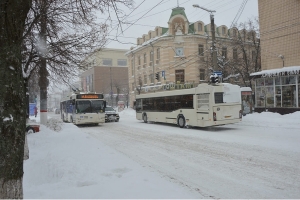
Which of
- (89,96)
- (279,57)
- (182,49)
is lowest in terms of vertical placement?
(89,96)

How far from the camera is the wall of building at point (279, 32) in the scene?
2167 cm

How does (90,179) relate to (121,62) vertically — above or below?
below

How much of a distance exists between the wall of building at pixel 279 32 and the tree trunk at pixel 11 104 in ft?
75.7

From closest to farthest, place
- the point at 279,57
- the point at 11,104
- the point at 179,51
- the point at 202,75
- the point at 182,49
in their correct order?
the point at 11,104 → the point at 279,57 → the point at 179,51 → the point at 182,49 → the point at 202,75

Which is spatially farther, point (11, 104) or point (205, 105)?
point (205, 105)

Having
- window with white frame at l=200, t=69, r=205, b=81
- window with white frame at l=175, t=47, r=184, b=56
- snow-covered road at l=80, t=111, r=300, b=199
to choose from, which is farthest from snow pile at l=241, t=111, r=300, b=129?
Result: window with white frame at l=175, t=47, r=184, b=56

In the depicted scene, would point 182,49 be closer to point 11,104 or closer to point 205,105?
point 205,105

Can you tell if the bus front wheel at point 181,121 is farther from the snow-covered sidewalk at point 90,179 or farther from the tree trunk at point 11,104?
the tree trunk at point 11,104

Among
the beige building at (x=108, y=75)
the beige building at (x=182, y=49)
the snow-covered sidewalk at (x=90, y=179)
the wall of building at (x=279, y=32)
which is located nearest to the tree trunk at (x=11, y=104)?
the snow-covered sidewalk at (x=90, y=179)

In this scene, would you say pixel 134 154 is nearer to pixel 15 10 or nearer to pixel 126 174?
pixel 126 174

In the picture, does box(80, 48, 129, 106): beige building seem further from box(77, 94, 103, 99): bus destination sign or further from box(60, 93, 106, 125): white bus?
box(60, 93, 106, 125): white bus

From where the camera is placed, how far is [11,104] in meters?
3.69

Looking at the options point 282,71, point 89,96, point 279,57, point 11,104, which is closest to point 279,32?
point 279,57

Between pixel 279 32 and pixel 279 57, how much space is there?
2.22 metres
